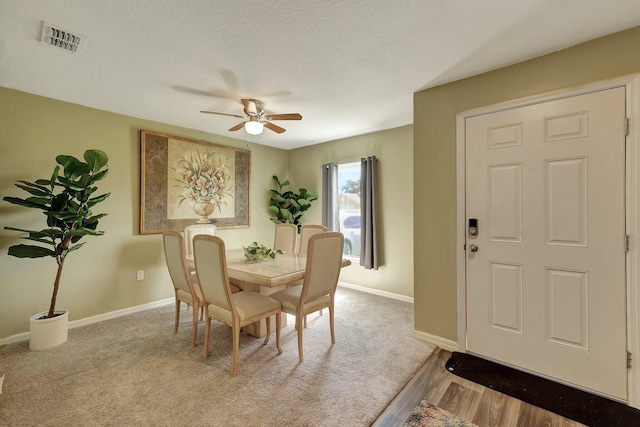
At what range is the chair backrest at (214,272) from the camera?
80.1 inches

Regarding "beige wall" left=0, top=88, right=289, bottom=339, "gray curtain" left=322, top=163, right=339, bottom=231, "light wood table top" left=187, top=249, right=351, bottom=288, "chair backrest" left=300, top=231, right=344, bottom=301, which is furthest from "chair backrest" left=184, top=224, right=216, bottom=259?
"gray curtain" left=322, top=163, right=339, bottom=231

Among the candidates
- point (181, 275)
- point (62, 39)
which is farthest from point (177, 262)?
point (62, 39)

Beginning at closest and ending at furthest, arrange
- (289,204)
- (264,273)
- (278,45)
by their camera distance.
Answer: (278,45)
(264,273)
(289,204)

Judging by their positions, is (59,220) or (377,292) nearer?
(59,220)

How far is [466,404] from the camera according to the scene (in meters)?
1.80

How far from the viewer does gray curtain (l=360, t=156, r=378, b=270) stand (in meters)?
4.02

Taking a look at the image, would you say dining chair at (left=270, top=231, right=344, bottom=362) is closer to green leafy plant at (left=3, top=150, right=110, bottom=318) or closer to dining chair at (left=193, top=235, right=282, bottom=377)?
dining chair at (left=193, top=235, right=282, bottom=377)

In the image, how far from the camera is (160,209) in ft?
11.8

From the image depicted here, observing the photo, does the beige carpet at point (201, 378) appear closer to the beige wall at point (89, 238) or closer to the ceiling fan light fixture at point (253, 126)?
the beige wall at point (89, 238)

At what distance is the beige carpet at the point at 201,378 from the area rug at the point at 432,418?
18 centimetres

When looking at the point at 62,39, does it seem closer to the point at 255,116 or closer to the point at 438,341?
the point at 255,116

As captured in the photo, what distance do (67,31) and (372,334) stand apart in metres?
3.44

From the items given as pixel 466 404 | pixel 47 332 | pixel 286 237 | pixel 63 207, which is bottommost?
pixel 466 404

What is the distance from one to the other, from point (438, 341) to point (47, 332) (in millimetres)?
3608
